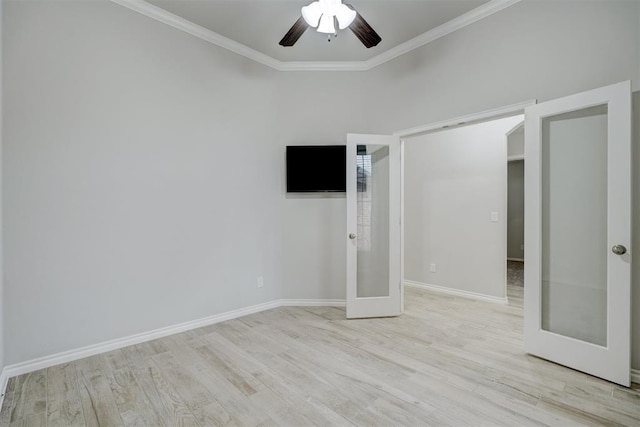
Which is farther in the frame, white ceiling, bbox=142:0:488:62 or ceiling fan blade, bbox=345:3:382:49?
white ceiling, bbox=142:0:488:62

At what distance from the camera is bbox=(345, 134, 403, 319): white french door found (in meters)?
3.39

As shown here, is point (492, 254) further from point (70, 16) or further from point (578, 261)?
point (70, 16)

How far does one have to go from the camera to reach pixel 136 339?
9.08 feet

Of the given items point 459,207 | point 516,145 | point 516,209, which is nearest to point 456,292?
point 459,207

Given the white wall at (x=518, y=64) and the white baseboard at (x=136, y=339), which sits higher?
the white wall at (x=518, y=64)

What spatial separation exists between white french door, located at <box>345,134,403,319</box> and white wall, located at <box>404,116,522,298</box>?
1292 mm

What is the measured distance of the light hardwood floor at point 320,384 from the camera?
1781mm

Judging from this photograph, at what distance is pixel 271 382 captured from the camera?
2131 mm

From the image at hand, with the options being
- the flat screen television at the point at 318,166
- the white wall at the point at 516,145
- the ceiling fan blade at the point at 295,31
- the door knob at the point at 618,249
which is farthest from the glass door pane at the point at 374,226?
the white wall at the point at 516,145

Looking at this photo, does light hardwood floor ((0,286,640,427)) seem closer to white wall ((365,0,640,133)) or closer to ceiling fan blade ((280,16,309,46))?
white wall ((365,0,640,133))

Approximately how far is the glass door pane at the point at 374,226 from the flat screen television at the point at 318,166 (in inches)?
14.9

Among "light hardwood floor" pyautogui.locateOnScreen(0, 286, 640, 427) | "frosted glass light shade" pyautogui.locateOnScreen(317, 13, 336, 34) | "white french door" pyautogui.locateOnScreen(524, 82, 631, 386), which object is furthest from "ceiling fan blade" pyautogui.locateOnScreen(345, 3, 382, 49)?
"light hardwood floor" pyautogui.locateOnScreen(0, 286, 640, 427)

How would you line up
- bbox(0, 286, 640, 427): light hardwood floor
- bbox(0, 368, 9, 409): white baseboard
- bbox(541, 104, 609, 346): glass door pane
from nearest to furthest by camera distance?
1. bbox(0, 286, 640, 427): light hardwood floor
2. bbox(0, 368, 9, 409): white baseboard
3. bbox(541, 104, 609, 346): glass door pane

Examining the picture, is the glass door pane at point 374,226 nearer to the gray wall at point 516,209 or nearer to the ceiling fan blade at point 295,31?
the ceiling fan blade at point 295,31
